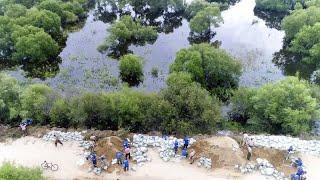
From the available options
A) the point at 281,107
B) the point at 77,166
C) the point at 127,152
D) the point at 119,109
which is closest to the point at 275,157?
the point at 281,107

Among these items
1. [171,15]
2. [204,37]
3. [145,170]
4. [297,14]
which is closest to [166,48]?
[204,37]

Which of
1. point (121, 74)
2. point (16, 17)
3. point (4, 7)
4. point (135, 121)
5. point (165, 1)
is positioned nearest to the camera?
point (135, 121)

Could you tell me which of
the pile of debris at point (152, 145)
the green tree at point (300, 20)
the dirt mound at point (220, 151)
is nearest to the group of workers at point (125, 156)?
the pile of debris at point (152, 145)

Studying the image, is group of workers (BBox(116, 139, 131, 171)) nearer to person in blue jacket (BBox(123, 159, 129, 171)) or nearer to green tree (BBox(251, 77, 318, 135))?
person in blue jacket (BBox(123, 159, 129, 171))

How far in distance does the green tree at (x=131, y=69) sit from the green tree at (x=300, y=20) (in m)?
27.8

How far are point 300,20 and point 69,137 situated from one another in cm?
4687

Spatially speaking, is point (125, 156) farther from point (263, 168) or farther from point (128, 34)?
point (128, 34)

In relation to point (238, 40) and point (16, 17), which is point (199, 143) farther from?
point (16, 17)

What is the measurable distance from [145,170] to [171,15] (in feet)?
172

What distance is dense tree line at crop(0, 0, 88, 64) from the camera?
71188 millimetres

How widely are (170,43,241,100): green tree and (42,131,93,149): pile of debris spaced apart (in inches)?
797

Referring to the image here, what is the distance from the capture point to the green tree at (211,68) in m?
63.9

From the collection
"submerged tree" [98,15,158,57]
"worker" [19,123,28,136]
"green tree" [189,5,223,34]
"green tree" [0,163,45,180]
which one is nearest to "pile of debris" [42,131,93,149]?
"worker" [19,123,28,136]

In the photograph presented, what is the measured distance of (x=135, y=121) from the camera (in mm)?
53875
